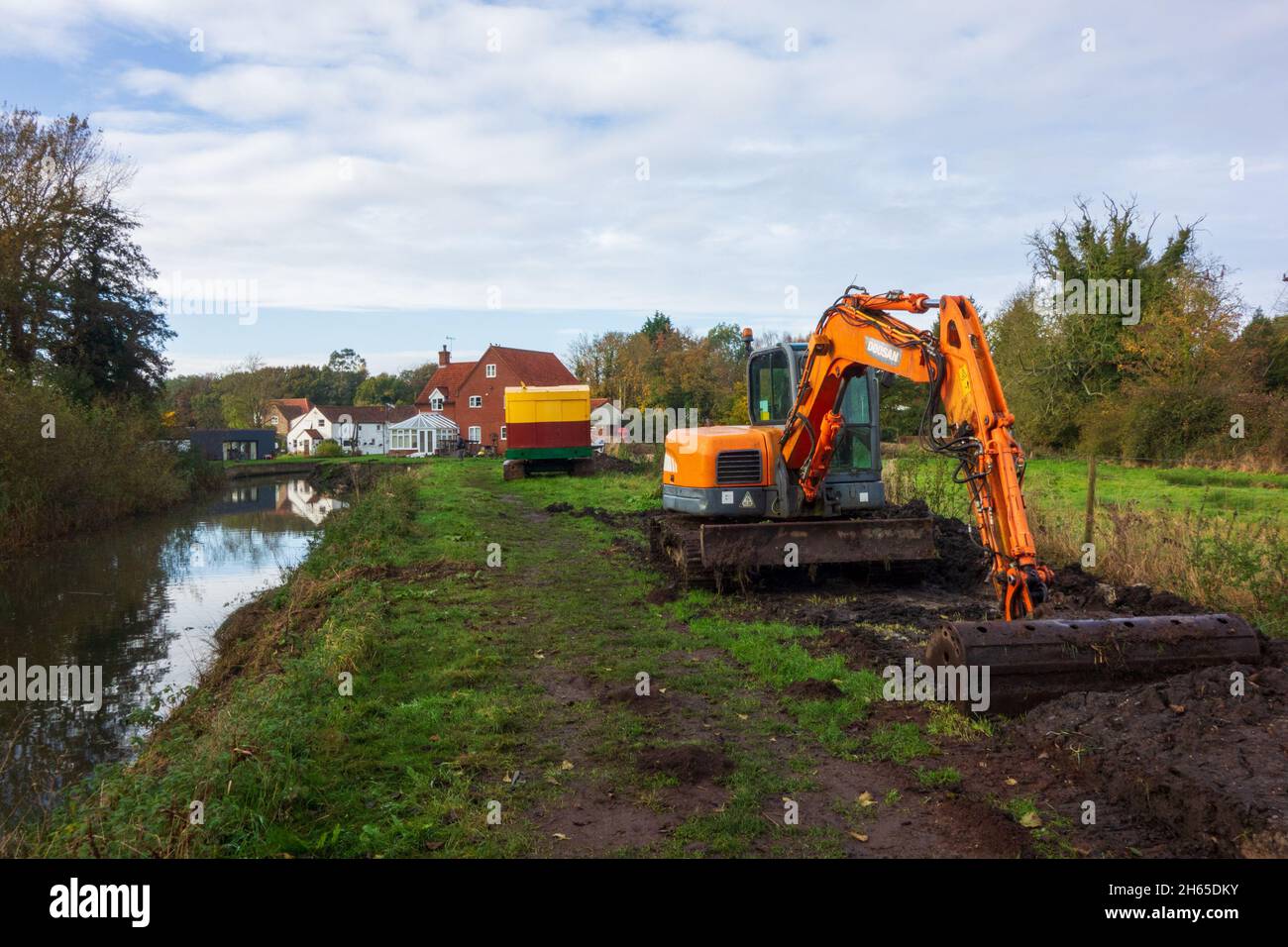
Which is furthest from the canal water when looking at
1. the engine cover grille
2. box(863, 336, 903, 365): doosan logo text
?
box(863, 336, 903, 365): doosan logo text

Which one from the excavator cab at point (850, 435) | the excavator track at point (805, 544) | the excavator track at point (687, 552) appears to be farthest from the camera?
the excavator cab at point (850, 435)

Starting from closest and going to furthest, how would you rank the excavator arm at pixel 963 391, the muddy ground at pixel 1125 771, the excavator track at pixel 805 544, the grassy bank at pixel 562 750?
1. the muddy ground at pixel 1125 771
2. the grassy bank at pixel 562 750
3. the excavator arm at pixel 963 391
4. the excavator track at pixel 805 544

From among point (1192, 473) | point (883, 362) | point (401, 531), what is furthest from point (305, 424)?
point (883, 362)

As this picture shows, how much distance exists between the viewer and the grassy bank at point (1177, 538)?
326 inches

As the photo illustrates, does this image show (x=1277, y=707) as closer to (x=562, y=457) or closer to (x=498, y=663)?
(x=498, y=663)

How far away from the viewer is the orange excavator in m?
6.13

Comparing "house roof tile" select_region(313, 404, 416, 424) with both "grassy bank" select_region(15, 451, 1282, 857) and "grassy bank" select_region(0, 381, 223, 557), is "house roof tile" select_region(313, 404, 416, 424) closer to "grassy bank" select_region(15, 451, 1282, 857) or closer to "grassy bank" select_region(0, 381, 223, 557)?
"grassy bank" select_region(0, 381, 223, 557)

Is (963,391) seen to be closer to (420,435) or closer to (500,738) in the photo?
(500,738)

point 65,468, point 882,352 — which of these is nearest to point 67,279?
point 65,468

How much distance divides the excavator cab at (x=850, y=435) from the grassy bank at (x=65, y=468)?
18446 millimetres

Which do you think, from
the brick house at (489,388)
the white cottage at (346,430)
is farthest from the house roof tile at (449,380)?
the white cottage at (346,430)
